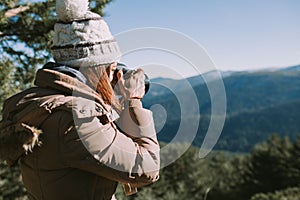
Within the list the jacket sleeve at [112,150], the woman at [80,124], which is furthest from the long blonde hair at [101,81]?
the jacket sleeve at [112,150]

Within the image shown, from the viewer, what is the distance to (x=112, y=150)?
4.13ft

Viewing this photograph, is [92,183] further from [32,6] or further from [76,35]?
[32,6]

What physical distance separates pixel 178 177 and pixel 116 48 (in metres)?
30.4

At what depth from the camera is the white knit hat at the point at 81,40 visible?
4.48 feet

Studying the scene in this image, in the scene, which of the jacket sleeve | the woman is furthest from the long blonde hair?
the jacket sleeve

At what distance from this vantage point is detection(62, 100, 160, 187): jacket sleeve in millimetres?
1247

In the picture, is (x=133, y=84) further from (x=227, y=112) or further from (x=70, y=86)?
(x=227, y=112)

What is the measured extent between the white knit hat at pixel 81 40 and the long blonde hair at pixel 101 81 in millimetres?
23

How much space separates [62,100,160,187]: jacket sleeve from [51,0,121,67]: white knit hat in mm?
201

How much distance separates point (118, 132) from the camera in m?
1.30

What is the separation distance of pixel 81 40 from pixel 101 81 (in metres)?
0.16

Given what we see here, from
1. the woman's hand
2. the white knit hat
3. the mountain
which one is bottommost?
the mountain

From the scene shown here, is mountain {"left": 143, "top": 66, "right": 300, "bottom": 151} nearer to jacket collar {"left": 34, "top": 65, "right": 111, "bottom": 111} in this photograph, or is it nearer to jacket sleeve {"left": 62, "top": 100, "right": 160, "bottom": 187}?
jacket sleeve {"left": 62, "top": 100, "right": 160, "bottom": 187}

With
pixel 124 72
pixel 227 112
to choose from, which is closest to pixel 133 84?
pixel 124 72
